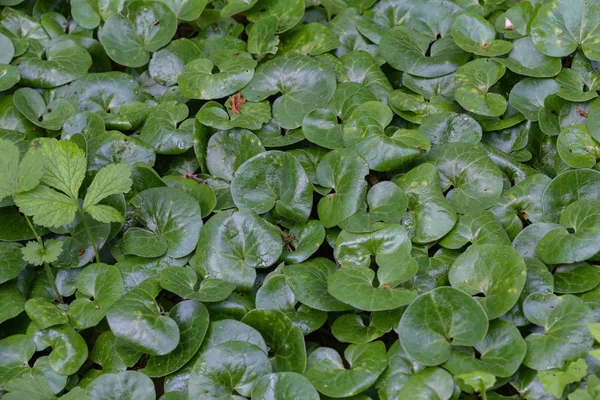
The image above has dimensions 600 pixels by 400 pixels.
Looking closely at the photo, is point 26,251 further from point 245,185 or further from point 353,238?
point 353,238

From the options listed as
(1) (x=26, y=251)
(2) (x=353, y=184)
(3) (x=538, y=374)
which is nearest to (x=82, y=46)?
(1) (x=26, y=251)

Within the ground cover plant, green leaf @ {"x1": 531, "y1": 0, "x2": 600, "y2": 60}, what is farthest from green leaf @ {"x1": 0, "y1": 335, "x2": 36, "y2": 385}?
green leaf @ {"x1": 531, "y1": 0, "x2": 600, "y2": 60}

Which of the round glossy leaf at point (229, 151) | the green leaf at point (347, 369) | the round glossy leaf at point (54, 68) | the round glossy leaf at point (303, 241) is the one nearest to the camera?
the green leaf at point (347, 369)

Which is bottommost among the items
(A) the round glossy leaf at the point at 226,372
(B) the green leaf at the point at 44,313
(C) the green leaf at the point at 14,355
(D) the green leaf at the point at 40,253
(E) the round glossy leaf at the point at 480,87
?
(C) the green leaf at the point at 14,355

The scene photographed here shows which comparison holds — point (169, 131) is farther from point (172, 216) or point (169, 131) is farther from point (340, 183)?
point (340, 183)

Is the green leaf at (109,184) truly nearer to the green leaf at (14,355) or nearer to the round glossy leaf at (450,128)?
the green leaf at (14,355)

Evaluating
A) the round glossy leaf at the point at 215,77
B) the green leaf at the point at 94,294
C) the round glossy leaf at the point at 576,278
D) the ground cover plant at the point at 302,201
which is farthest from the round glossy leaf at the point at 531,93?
the green leaf at the point at 94,294
